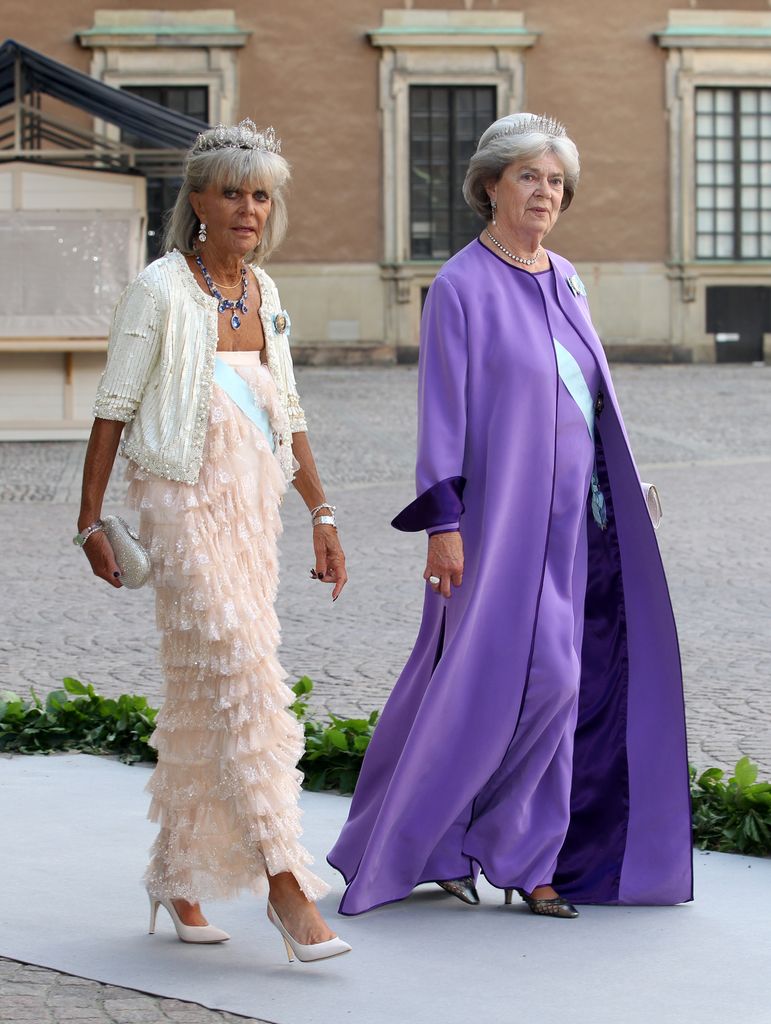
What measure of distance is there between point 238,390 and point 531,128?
0.95 meters

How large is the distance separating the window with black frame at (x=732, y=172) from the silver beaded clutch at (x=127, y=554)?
2611cm

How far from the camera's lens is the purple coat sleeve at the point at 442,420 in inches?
161

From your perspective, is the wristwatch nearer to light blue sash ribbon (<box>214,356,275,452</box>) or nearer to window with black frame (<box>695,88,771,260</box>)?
light blue sash ribbon (<box>214,356,275,452</box>)

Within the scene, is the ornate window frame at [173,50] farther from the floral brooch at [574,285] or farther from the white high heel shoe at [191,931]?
the white high heel shoe at [191,931]

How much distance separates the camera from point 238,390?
3.91 metres

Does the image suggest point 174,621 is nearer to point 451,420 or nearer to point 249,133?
point 451,420

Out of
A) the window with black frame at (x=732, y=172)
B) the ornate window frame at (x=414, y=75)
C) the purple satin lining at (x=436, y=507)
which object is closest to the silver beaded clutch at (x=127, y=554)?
the purple satin lining at (x=436, y=507)

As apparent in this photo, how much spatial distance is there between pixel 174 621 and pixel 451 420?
77 cm

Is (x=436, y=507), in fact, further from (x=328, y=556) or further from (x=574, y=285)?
(x=574, y=285)

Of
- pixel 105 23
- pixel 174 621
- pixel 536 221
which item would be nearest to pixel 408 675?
pixel 174 621

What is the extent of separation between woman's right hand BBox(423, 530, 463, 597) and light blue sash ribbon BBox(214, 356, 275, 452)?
0.44 metres

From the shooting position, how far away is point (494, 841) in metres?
4.16

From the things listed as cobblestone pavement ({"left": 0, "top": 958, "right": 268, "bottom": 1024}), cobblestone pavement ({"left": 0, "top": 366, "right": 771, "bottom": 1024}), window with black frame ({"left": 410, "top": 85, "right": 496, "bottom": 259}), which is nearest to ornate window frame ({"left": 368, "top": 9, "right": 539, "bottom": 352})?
window with black frame ({"left": 410, "top": 85, "right": 496, "bottom": 259})

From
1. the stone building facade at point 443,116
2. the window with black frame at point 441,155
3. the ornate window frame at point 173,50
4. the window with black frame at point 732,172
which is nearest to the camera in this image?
the ornate window frame at point 173,50
